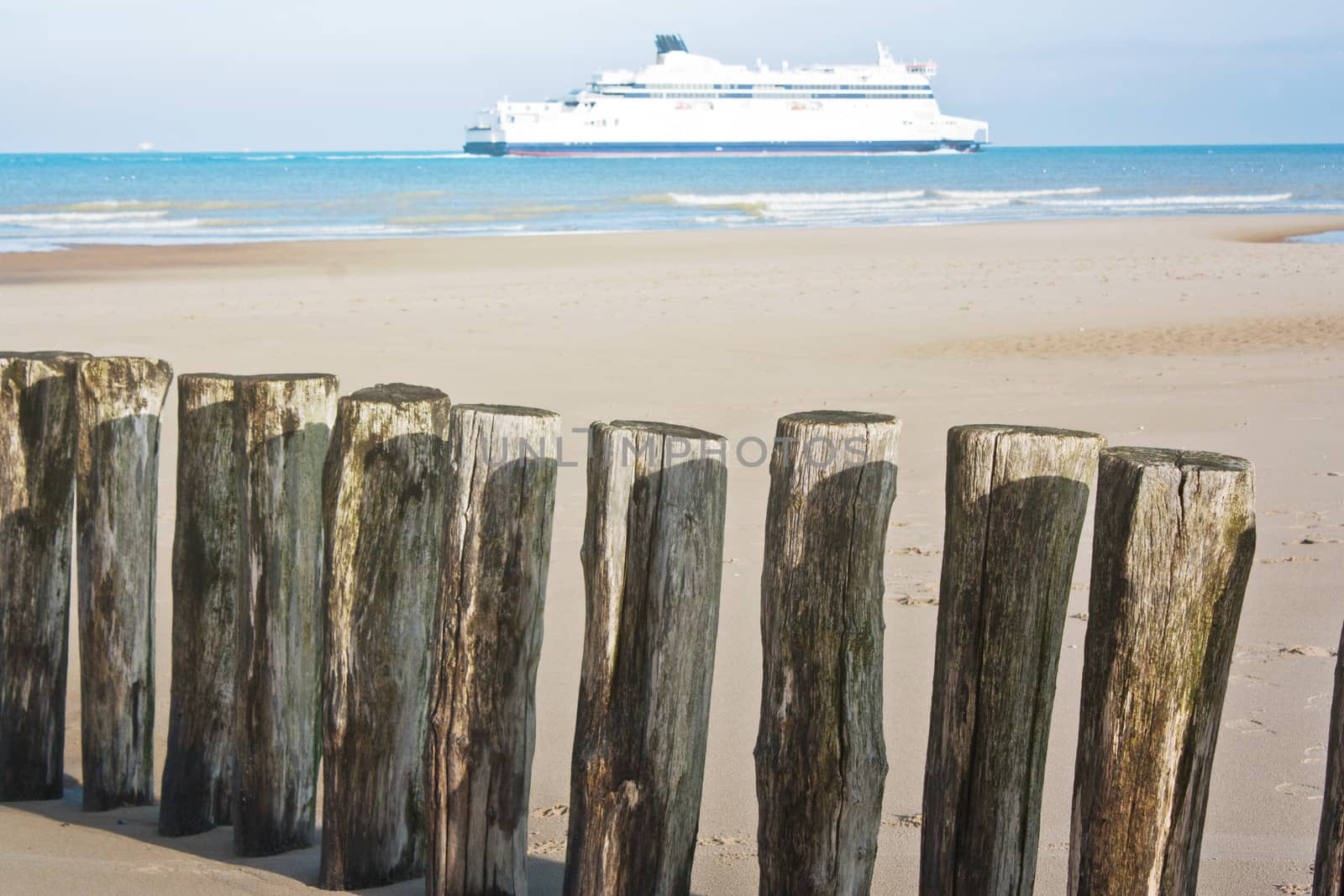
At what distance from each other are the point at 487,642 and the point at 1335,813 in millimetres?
1264

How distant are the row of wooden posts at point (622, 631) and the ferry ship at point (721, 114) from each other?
7450 centimetres

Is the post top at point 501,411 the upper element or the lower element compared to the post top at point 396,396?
lower

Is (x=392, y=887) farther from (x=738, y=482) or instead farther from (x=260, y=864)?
(x=738, y=482)

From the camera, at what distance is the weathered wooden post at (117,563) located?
8.37 feet

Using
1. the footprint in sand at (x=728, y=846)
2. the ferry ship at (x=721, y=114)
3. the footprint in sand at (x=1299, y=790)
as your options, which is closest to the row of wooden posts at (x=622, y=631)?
the footprint in sand at (x=728, y=846)

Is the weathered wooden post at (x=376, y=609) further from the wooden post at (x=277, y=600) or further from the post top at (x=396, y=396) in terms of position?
the wooden post at (x=277, y=600)

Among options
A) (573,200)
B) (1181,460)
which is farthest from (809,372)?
(573,200)

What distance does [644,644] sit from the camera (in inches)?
78.2

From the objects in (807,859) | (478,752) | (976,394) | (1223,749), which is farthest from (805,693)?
(976,394)

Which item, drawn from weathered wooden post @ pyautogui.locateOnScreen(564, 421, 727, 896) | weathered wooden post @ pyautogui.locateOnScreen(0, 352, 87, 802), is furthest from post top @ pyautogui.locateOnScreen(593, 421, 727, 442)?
weathered wooden post @ pyautogui.locateOnScreen(0, 352, 87, 802)

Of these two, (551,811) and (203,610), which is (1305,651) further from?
(203,610)

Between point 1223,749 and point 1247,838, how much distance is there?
44 cm

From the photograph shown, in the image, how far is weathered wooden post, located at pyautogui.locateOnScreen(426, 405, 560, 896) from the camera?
2055mm

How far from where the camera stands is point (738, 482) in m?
5.52
